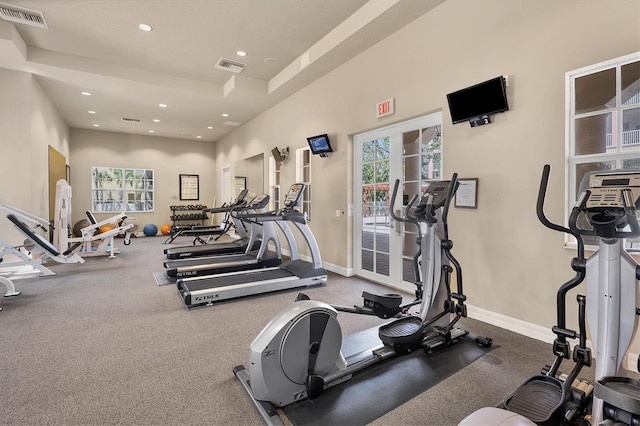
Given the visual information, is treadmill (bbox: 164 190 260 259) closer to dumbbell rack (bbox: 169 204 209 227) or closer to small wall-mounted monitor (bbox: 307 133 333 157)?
small wall-mounted monitor (bbox: 307 133 333 157)

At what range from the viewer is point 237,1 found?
4.06 meters

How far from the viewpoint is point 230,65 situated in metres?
5.96

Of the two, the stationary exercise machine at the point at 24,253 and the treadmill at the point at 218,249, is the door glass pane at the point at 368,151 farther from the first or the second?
the stationary exercise machine at the point at 24,253

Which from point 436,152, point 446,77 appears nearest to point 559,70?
point 446,77

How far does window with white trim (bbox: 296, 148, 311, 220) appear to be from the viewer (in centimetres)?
628

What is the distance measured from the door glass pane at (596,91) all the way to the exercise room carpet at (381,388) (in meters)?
2.15

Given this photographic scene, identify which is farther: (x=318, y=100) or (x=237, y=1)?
(x=318, y=100)

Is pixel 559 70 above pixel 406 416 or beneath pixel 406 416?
above

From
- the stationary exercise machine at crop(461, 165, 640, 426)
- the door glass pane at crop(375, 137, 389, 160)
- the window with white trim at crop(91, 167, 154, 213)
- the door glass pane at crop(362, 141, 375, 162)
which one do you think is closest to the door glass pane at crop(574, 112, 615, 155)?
the stationary exercise machine at crop(461, 165, 640, 426)

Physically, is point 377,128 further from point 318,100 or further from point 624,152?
point 624,152

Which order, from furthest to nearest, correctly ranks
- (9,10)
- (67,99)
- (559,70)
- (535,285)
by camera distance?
1. (67,99)
2. (9,10)
3. (535,285)
4. (559,70)

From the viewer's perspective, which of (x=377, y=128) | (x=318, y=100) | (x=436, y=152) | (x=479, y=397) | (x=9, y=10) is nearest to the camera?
(x=479, y=397)

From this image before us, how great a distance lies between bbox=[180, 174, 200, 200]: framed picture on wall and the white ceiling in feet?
13.4

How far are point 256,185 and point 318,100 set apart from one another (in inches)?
172
